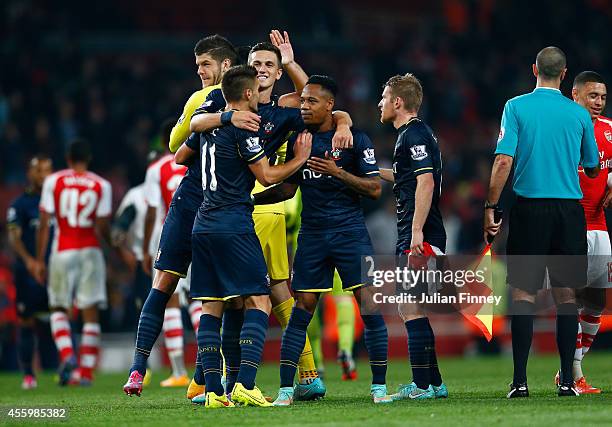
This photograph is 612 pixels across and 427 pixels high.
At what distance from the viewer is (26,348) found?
513 inches

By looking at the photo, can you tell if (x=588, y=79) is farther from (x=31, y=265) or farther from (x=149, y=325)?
(x=31, y=265)

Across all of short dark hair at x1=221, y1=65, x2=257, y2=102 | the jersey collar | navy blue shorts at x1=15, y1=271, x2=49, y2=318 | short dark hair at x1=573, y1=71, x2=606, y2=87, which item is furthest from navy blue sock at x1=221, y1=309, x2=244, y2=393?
navy blue shorts at x1=15, y1=271, x2=49, y2=318

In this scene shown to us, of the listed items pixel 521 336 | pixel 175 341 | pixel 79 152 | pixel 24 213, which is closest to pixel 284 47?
pixel 521 336

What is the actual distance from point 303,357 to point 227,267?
1262mm

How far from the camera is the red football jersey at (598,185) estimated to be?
9094 millimetres

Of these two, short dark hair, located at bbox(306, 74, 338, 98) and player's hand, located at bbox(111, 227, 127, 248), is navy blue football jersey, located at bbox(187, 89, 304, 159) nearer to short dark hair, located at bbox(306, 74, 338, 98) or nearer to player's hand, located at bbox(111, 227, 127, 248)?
short dark hair, located at bbox(306, 74, 338, 98)

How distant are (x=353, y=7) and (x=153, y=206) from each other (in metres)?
15.7

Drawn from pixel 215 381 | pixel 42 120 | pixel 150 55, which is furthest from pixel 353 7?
A: pixel 215 381

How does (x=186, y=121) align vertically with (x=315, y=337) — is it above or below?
above

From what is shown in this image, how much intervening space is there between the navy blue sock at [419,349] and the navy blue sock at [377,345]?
0.68ft

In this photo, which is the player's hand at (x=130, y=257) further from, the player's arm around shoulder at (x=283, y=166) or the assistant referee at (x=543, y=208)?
the assistant referee at (x=543, y=208)

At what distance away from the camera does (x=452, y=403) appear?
7.92 m

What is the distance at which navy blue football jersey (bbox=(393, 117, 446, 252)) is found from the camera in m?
8.26

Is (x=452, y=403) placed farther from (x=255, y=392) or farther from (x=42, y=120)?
(x=42, y=120)
